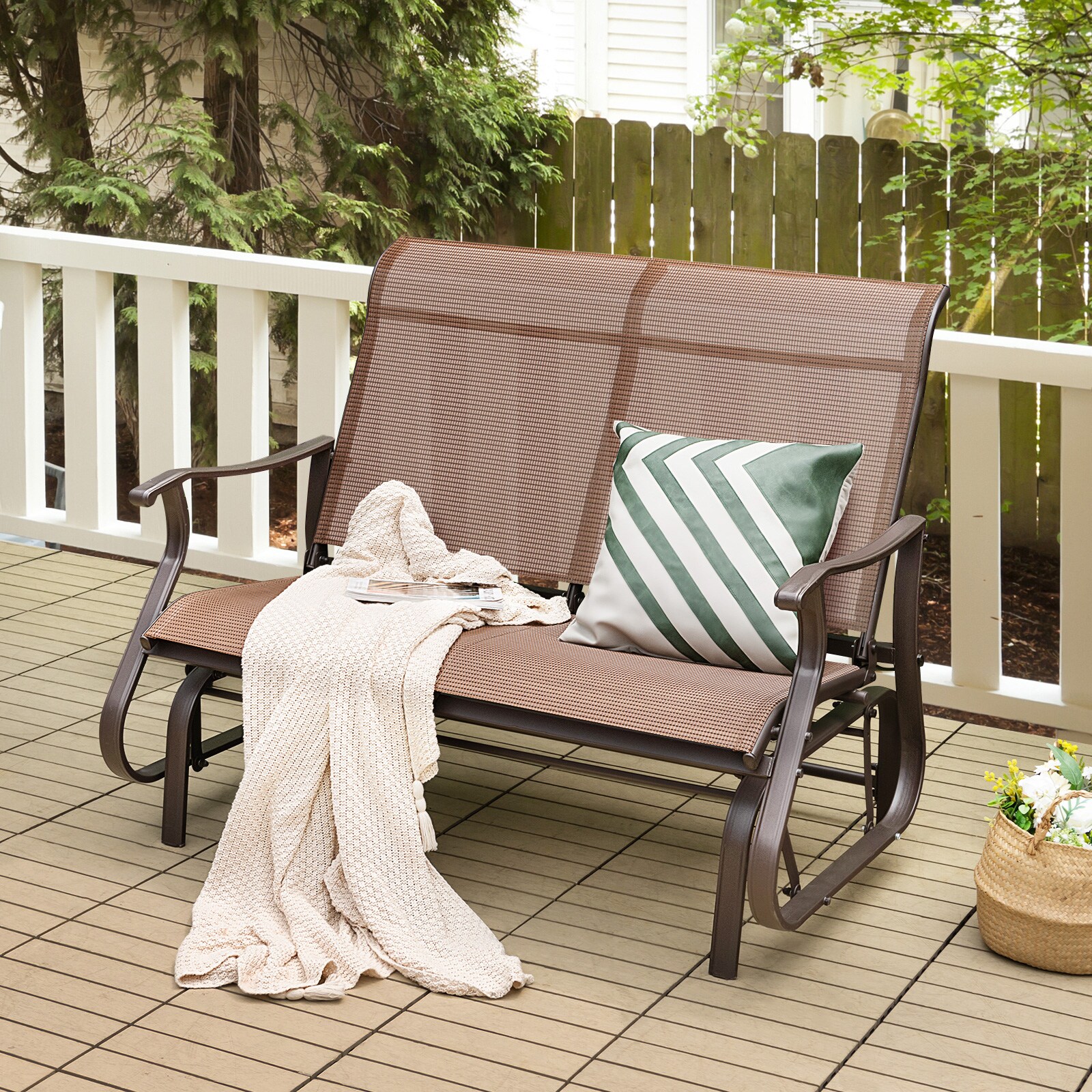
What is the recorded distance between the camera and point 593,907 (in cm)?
258

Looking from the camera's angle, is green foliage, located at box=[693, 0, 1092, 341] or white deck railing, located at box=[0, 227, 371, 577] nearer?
white deck railing, located at box=[0, 227, 371, 577]

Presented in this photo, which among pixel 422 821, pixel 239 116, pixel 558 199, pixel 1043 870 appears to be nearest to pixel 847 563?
pixel 1043 870

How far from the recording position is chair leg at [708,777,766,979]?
227cm

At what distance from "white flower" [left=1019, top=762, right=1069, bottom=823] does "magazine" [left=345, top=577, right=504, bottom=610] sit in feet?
3.09

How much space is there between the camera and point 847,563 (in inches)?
93.7

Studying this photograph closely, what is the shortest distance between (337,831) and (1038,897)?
1084mm

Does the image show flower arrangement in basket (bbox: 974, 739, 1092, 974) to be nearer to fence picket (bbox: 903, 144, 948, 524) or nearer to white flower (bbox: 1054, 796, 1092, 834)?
white flower (bbox: 1054, 796, 1092, 834)

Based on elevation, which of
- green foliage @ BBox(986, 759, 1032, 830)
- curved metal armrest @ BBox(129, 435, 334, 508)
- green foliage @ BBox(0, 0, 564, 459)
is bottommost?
green foliage @ BBox(986, 759, 1032, 830)

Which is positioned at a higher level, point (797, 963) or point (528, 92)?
point (528, 92)

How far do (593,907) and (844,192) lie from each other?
12.9ft

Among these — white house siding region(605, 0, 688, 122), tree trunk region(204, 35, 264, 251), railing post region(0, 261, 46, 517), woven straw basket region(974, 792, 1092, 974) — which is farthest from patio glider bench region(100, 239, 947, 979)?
white house siding region(605, 0, 688, 122)

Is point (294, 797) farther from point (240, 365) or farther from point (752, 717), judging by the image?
point (240, 365)

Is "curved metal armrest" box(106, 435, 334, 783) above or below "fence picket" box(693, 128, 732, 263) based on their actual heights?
below

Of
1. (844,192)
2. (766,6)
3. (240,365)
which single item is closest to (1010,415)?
(844,192)
